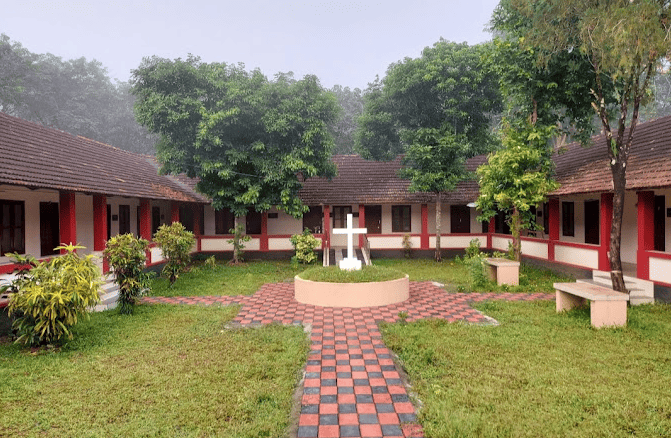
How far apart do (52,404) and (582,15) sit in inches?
503

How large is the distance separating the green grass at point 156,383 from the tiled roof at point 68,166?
4292mm

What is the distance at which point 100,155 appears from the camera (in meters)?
15.7

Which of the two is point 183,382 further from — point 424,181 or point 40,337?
point 424,181

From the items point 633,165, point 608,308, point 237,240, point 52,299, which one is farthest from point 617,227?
point 237,240

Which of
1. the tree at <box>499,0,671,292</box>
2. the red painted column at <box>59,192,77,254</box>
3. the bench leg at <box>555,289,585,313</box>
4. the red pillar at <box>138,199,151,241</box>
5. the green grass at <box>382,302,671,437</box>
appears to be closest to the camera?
the green grass at <box>382,302,671,437</box>

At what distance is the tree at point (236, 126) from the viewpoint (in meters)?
15.6

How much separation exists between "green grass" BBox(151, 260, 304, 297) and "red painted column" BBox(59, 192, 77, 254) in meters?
2.81

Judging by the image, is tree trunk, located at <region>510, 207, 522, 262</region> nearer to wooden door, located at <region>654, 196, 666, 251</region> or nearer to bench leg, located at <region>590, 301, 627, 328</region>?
wooden door, located at <region>654, 196, 666, 251</region>

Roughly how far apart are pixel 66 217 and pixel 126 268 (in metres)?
3.08

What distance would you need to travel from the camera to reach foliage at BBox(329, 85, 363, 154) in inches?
1380

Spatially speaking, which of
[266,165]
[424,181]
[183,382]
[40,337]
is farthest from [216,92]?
[183,382]

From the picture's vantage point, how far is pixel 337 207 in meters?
21.5

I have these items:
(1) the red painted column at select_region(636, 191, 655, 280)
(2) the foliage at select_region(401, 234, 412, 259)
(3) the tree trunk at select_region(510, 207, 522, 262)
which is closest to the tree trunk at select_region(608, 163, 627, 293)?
(1) the red painted column at select_region(636, 191, 655, 280)

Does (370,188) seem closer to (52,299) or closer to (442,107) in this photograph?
(442,107)
